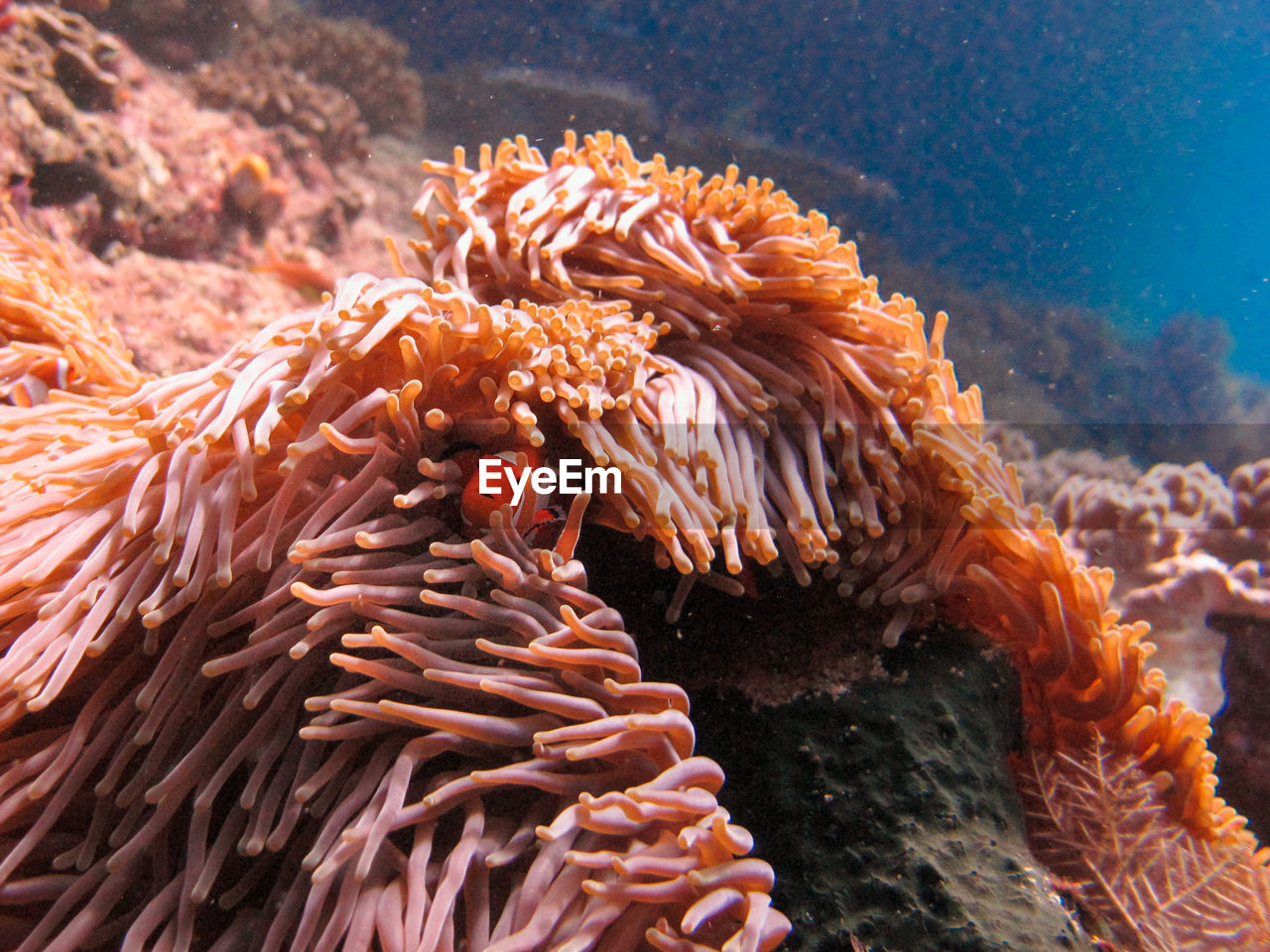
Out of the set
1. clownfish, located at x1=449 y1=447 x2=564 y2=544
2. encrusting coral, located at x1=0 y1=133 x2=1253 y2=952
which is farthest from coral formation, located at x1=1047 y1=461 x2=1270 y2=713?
clownfish, located at x1=449 y1=447 x2=564 y2=544

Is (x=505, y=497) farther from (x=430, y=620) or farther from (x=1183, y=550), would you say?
(x=1183, y=550)

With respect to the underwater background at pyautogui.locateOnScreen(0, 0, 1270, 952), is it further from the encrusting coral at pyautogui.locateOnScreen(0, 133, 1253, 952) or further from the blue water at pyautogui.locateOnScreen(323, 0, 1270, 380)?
the encrusting coral at pyautogui.locateOnScreen(0, 133, 1253, 952)

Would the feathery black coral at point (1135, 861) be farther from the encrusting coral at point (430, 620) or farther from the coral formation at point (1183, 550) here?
the coral formation at point (1183, 550)

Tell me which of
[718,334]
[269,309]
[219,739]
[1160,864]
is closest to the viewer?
[219,739]

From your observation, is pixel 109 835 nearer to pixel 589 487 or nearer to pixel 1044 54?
pixel 589 487

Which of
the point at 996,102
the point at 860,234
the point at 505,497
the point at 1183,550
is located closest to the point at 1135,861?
the point at 505,497

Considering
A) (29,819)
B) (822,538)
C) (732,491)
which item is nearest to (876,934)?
(822,538)
